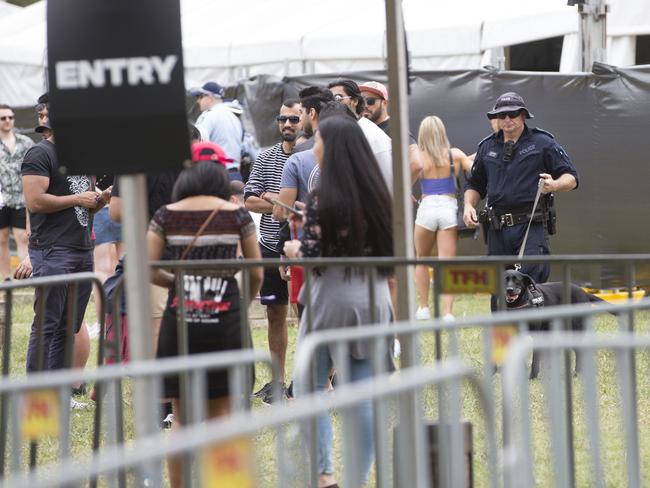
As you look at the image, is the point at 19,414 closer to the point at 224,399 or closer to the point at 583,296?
the point at 224,399

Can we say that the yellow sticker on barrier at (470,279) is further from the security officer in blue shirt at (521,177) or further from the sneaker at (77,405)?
the security officer in blue shirt at (521,177)

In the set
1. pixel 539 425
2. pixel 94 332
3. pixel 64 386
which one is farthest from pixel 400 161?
pixel 94 332

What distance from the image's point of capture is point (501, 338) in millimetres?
4020

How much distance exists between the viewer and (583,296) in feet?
23.7

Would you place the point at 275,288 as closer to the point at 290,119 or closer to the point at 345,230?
the point at 290,119

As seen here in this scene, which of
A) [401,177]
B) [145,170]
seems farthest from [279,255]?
[145,170]

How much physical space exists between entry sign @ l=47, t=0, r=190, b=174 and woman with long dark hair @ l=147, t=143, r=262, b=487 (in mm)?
1489

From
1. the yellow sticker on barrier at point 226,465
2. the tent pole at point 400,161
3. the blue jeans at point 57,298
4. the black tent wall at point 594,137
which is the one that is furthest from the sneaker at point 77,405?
the black tent wall at point 594,137

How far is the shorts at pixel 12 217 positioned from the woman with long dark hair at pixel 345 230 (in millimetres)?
8673

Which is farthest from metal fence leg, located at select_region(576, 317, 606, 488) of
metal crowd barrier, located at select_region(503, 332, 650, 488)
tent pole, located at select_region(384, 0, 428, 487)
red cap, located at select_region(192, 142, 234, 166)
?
red cap, located at select_region(192, 142, 234, 166)

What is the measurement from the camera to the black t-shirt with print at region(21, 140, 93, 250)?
7320 mm

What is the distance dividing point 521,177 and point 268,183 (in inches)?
66.2

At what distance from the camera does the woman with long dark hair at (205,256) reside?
5203 mm

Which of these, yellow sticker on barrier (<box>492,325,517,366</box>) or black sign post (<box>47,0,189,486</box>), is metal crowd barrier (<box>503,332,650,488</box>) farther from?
black sign post (<box>47,0,189,486</box>)
